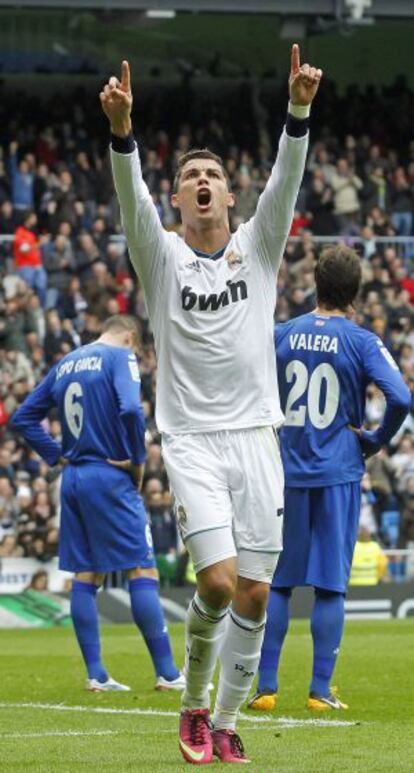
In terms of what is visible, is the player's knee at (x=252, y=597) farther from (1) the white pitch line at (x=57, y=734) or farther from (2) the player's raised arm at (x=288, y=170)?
(1) the white pitch line at (x=57, y=734)

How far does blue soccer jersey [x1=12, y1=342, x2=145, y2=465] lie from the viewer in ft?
38.8

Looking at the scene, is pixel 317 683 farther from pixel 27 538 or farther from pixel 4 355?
pixel 4 355

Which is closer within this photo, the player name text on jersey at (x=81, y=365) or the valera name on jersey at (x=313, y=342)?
the valera name on jersey at (x=313, y=342)

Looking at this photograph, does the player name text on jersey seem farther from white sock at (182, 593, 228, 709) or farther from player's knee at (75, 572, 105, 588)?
white sock at (182, 593, 228, 709)

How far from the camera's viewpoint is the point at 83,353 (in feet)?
39.7

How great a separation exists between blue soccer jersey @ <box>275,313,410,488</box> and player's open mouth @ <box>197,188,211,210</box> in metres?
2.60

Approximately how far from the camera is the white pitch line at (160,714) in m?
9.41

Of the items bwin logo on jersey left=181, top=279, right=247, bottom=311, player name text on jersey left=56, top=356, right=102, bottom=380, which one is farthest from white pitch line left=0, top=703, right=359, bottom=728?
bwin logo on jersey left=181, top=279, right=247, bottom=311

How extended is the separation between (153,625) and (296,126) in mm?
4843

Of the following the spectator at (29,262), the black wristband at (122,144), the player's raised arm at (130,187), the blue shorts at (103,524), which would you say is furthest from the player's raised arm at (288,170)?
the spectator at (29,262)

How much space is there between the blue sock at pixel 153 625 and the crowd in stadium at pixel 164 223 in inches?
399

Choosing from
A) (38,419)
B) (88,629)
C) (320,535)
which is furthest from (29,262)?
(320,535)

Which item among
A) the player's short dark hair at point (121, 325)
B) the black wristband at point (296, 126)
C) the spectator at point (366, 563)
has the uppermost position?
the black wristband at point (296, 126)

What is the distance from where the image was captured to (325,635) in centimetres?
1031
